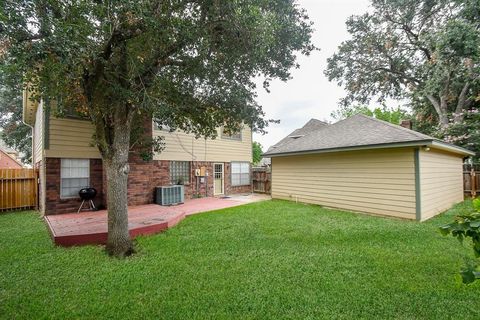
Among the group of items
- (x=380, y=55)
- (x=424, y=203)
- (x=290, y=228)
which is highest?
(x=380, y=55)

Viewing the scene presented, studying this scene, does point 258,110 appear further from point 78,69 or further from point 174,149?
point 174,149

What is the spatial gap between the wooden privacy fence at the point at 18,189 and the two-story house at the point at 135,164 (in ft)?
2.33

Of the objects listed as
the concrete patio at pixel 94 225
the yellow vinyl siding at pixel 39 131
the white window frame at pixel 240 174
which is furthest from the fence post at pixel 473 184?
the yellow vinyl siding at pixel 39 131

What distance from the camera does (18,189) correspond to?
10.0 meters

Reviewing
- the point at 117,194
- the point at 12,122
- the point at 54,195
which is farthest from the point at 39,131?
the point at 12,122

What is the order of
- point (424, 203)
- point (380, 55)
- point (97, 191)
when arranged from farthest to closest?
point (380, 55), point (97, 191), point (424, 203)

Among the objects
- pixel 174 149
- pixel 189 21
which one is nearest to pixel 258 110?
pixel 189 21

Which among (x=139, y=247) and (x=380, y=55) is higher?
(x=380, y=55)

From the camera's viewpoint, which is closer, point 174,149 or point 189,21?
point 189,21

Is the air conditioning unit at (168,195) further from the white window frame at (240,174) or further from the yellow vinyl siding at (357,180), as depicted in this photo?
the yellow vinyl siding at (357,180)

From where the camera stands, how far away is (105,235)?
568 centimetres

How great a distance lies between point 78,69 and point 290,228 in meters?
5.91

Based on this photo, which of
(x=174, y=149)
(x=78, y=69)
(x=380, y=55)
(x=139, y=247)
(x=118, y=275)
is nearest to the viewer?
(x=118, y=275)

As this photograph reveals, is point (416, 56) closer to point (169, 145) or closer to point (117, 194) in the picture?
point (169, 145)
